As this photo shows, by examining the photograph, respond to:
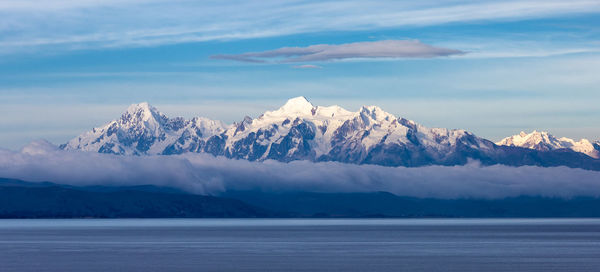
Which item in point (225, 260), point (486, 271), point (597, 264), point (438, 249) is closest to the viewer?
point (486, 271)

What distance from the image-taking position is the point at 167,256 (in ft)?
497

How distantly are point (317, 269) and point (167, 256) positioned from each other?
3625cm

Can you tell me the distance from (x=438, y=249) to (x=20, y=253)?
71.1 m

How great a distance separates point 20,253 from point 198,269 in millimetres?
50233

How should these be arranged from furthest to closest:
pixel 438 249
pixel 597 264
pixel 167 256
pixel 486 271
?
pixel 438 249 → pixel 167 256 → pixel 597 264 → pixel 486 271

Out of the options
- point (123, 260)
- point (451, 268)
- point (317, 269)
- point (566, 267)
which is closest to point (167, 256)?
point (123, 260)

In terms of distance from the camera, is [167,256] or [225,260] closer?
[225,260]

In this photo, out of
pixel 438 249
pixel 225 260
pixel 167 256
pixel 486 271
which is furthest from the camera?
pixel 438 249

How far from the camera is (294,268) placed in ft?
411

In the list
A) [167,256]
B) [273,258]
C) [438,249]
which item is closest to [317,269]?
[273,258]

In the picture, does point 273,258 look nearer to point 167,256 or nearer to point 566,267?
point 167,256

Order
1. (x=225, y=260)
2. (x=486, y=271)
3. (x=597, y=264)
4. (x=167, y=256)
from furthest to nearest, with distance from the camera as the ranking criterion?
1. (x=167, y=256)
2. (x=225, y=260)
3. (x=597, y=264)
4. (x=486, y=271)

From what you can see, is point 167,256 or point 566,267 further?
point 167,256

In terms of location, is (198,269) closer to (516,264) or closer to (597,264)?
(516,264)
